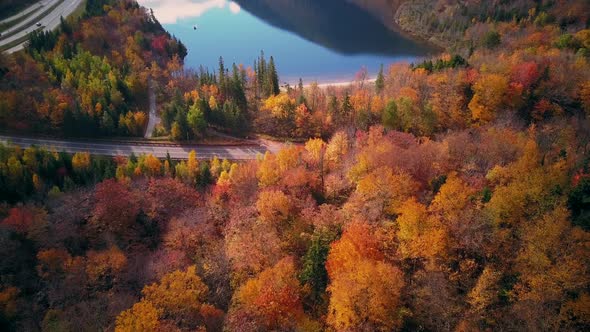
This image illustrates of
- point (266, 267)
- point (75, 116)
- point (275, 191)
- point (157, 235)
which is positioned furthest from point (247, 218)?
point (75, 116)

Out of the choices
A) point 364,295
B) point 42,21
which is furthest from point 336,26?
point 364,295

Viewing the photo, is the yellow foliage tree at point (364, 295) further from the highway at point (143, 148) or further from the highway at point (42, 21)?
the highway at point (42, 21)

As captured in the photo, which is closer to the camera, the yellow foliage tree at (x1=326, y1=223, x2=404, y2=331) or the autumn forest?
the yellow foliage tree at (x1=326, y1=223, x2=404, y2=331)

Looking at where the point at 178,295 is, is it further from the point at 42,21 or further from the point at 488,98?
the point at 42,21

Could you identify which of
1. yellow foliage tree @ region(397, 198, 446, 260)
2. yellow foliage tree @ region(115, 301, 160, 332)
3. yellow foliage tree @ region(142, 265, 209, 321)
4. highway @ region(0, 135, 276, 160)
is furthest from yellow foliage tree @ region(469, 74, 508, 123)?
yellow foliage tree @ region(115, 301, 160, 332)

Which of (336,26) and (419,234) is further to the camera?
(336,26)

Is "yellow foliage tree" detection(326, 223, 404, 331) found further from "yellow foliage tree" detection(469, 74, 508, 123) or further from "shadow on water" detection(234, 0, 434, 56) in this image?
"shadow on water" detection(234, 0, 434, 56)
